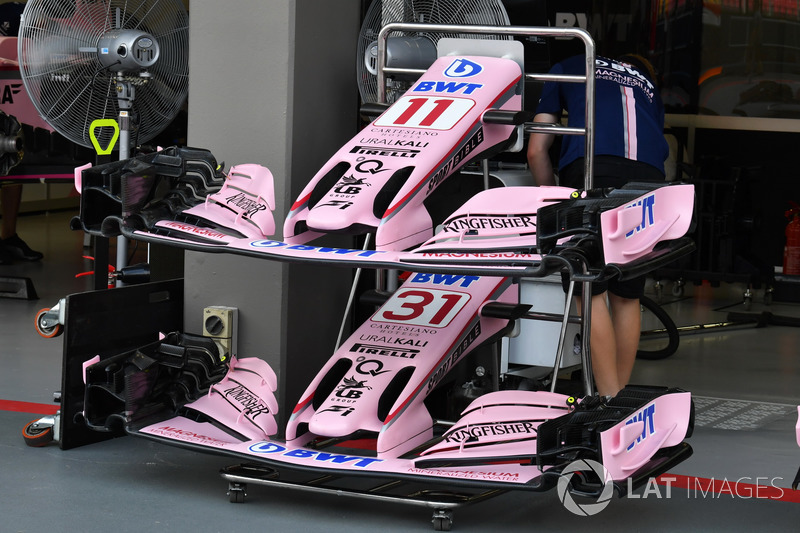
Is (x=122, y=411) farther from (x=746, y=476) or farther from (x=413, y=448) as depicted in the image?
(x=746, y=476)

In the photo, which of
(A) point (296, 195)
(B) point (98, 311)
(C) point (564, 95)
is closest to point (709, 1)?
(C) point (564, 95)

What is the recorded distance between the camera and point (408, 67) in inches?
157

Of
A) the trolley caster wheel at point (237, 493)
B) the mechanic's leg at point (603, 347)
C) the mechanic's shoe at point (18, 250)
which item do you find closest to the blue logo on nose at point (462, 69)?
the mechanic's leg at point (603, 347)

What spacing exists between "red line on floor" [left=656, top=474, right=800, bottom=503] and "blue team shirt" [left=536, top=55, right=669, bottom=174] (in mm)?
1165

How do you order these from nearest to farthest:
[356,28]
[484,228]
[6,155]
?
[484,228]
[356,28]
[6,155]

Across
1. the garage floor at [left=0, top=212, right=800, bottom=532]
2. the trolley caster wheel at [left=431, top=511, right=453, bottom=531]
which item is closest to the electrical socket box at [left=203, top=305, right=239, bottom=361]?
the garage floor at [left=0, top=212, right=800, bottom=532]

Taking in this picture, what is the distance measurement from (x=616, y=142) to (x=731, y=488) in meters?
1.27

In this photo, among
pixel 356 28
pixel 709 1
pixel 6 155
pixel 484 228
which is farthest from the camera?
pixel 709 1

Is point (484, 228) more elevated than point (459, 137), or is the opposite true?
point (459, 137)

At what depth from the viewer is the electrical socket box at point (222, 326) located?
3.85 metres

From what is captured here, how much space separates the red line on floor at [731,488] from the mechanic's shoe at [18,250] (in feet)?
19.2

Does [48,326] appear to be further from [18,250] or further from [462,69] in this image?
[18,250]

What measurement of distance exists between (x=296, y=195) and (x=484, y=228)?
93cm

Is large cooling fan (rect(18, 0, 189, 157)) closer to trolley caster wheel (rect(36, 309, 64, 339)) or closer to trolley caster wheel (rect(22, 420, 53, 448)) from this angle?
trolley caster wheel (rect(36, 309, 64, 339))
